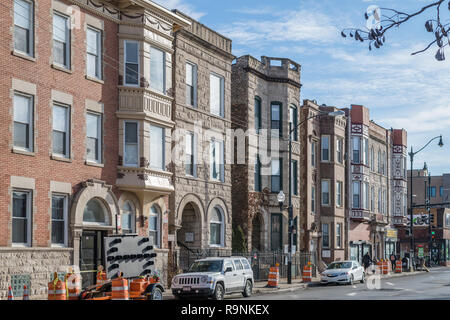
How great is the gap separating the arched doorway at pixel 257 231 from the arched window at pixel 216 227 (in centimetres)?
597

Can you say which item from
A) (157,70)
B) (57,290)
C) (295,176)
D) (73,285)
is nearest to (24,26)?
(157,70)

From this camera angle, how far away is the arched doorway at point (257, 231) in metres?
44.2

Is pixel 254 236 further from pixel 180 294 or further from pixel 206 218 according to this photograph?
pixel 180 294

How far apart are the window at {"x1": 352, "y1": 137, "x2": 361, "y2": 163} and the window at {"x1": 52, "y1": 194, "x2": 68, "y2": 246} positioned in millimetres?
38703

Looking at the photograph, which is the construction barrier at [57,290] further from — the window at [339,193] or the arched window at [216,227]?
the window at [339,193]

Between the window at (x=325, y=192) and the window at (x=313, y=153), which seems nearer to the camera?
the window at (x=313, y=153)

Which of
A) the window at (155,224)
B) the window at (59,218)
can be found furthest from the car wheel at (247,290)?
the window at (59,218)

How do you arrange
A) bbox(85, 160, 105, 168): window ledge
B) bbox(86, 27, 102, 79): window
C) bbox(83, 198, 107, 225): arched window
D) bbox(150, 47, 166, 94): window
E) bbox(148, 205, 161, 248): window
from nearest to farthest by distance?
bbox(85, 160, 105, 168): window ledge
bbox(83, 198, 107, 225): arched window
bbox(86, 27, 102, 79): window
bbox(150, 47, 166, 94): window
bbox(148, 205, 161, 248): window

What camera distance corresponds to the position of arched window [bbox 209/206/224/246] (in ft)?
124

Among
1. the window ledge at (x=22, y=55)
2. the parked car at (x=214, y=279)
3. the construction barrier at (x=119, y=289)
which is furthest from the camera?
the parked car at (x=214, y=279)

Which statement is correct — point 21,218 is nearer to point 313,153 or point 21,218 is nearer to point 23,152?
point 23,152

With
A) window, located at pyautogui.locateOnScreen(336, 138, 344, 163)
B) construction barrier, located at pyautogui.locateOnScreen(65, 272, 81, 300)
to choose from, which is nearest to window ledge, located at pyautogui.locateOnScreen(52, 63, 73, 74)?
construction barrier, located at pyautogui.locateOnScreen(65, 272, 81, 300)

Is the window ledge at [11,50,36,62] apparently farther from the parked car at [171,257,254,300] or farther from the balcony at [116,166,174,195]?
the parked car at [171,257,254,300]
